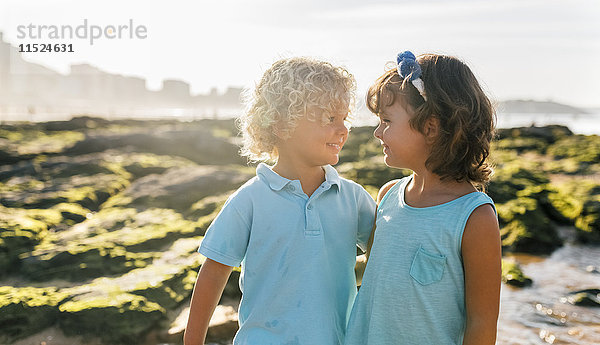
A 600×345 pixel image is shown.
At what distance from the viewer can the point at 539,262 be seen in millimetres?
6770

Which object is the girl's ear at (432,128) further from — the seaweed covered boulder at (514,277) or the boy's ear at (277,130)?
the seaweed covered boulder at (514,277)

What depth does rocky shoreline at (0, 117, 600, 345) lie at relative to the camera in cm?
426

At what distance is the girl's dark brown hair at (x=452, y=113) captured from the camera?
189cm

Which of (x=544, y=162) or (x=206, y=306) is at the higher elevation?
(x=206, y=306)

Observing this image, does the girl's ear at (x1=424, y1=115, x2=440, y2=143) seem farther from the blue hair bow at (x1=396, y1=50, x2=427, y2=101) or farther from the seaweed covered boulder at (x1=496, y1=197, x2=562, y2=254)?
the seaweed covered boulder at (x1=496, y1=197, x2=562, y2=254)

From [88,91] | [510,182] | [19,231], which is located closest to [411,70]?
[19,231]

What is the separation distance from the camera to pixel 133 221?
6695 mm

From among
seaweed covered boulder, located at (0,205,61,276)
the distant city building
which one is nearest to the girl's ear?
seaweed covered boulder, located at (0,205,61,276)

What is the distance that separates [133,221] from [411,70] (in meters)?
5.59

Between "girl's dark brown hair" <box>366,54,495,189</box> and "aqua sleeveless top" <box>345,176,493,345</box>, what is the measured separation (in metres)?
0.17

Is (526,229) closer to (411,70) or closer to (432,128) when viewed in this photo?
(432,128)

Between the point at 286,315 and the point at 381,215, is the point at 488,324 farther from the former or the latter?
the point at 286,315

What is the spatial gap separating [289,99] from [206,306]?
0.92 meters

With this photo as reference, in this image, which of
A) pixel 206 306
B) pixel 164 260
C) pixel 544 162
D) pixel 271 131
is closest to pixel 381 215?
pixel 271 131
